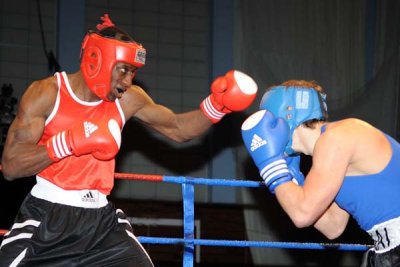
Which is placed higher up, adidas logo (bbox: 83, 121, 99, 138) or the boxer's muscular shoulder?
the boxer's muscular shoulder

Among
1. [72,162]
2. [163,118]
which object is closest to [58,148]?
[72,162]

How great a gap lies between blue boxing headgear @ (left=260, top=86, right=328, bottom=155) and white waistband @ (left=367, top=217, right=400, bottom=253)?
0.39m

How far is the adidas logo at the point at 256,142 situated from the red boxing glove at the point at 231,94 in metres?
0.43

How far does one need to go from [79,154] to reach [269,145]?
654mm

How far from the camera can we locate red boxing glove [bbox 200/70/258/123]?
2.27 metres

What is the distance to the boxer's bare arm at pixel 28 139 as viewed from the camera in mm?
1979

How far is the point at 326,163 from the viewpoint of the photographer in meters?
1.70

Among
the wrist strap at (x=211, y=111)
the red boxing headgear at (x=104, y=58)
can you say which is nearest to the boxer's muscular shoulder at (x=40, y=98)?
the red boxing headgear at (x=104, y=58)

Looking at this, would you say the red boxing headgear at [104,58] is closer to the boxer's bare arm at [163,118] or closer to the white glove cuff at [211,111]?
the boxer's bare arm at [163,118]

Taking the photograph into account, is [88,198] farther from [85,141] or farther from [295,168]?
[295,168]

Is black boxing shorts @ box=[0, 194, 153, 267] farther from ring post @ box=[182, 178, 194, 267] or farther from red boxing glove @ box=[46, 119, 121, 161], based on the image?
ring post @ box=[182, 178, 194, 267]

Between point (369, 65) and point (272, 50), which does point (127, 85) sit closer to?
point (272, 50)

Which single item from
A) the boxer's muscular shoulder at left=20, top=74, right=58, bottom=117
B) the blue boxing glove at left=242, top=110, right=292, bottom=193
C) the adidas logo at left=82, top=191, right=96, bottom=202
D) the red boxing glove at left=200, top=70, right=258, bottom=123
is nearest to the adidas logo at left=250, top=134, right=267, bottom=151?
the blue boxing glove at left=242, top=110, right=292, bottom=193

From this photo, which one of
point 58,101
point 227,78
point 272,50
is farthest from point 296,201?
point 272,50
